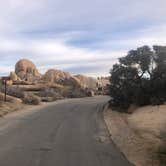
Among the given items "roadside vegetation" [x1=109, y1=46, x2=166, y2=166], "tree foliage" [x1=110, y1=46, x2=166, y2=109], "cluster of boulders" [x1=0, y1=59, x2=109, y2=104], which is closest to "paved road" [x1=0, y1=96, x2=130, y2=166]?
"roadside vegetation" [x1=109, y1=46, x2=166, y2=166]

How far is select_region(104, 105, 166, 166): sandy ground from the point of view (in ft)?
39.1

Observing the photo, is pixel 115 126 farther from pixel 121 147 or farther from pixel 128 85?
pixel 128 85

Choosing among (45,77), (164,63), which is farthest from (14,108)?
(45,77)

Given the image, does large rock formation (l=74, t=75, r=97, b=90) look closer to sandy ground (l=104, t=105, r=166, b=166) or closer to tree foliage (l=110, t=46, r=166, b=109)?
tree foliage (l=110, t=46, r=166, b=109)

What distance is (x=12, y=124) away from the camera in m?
20.5

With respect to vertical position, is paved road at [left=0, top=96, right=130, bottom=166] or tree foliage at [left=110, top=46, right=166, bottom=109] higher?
tree foliage at [left=110, top=46, right=166, bottom=109]

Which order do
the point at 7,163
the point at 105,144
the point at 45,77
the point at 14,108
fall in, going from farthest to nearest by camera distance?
the point at 45,77 < the point at 14,108 < the point at 105,144 < the point at 7,163

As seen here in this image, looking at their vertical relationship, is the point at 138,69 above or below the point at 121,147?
above

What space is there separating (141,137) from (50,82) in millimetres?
61272

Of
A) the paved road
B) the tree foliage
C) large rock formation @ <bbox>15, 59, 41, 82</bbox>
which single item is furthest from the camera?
large rock formation @ <bbox>15, 59, 41, 82</bbox>

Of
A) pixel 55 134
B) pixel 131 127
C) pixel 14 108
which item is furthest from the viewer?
pixel 14 108

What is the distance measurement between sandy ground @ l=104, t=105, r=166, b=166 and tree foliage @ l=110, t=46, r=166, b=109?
5623 millimetres

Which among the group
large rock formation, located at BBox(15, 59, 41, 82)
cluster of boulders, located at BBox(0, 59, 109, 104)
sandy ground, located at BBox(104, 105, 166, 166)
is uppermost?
large rock formation, located at BBox(15, 59, 41, 82)

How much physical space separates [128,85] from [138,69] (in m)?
1.93
